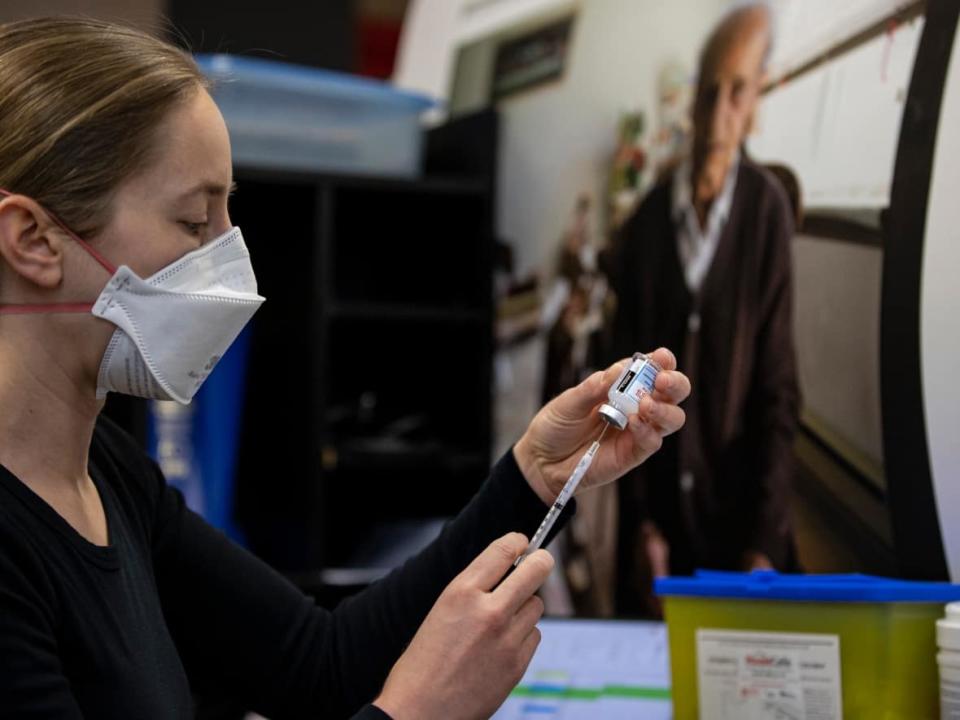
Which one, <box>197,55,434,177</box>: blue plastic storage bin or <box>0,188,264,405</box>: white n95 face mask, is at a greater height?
<box>197,55,434,177</box>: blue plastic storage bin

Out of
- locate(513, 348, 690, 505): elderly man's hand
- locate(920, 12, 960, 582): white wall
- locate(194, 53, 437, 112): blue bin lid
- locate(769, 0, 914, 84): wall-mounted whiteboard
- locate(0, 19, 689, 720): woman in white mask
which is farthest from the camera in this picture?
locate(194, 53, 437, 112): blue bin lid

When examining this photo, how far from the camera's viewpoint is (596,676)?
1541 millimetres

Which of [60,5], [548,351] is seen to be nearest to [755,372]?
[548,351]

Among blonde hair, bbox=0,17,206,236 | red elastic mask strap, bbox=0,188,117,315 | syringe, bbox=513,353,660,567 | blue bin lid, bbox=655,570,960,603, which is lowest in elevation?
blue bin lid, bbox=655,570,960,603

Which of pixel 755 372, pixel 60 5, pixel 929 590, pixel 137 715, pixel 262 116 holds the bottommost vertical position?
pixel 137 715

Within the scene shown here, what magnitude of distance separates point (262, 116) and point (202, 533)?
124cm

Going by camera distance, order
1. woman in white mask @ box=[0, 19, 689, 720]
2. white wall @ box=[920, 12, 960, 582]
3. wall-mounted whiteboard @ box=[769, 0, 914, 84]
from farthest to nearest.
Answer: wall-mounted whiteboard @ box=[769, 0, 914, 84] → white wall @ box=[920, 12, 960, 582] → woman in white mask @ box=[0, 19, 689, 720]

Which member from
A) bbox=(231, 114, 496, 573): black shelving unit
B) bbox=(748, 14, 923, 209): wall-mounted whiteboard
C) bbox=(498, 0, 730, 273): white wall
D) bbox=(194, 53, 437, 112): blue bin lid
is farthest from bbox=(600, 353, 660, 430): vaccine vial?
bbox=(194, 53, 437, 112): blue bin lid

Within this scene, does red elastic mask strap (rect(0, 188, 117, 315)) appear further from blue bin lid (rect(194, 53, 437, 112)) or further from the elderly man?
blue bin lid (rect(194, 53, 437, 112))

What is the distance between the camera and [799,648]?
49.2 inches

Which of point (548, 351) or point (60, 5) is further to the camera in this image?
point (60, 5)

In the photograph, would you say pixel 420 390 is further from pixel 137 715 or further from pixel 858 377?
pixel 137 715

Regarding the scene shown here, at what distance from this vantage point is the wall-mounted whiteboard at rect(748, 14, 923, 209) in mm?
1396

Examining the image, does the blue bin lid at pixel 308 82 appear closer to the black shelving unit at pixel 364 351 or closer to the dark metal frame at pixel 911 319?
the black shelving unit at pixel 364 351
